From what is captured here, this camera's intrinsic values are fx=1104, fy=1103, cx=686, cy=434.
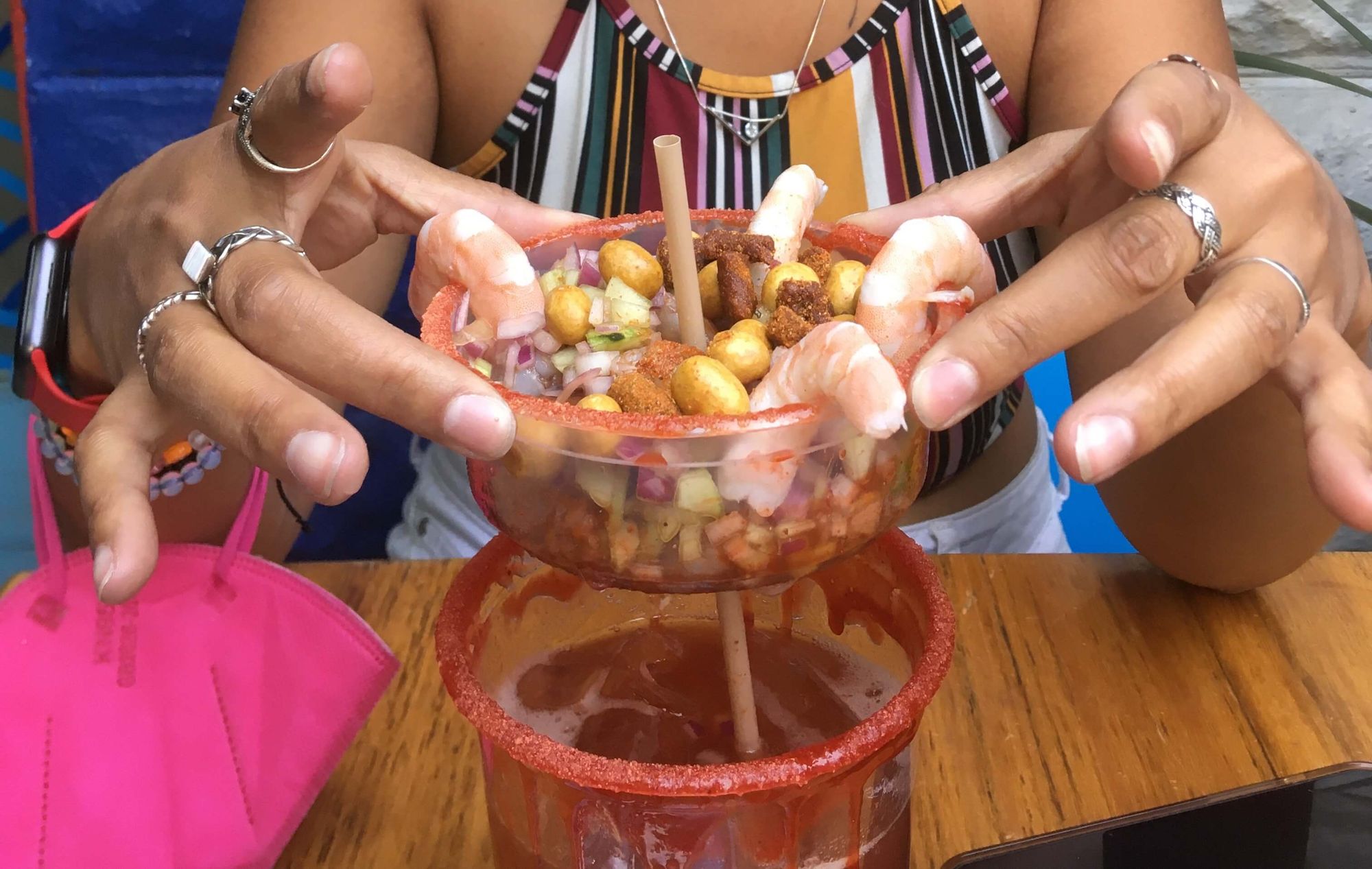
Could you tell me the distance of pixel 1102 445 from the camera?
1.35 feet

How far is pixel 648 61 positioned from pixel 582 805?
2.17ft

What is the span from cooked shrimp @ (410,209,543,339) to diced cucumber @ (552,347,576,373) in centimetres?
2

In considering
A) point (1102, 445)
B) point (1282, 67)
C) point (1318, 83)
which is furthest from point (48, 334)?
point (1318, 83)

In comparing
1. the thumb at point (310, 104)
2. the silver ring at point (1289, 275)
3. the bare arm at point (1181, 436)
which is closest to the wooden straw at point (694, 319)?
the thumb at point (310, 104)

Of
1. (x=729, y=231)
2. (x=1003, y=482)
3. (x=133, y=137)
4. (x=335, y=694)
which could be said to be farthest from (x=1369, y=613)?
(x=133, y=137)

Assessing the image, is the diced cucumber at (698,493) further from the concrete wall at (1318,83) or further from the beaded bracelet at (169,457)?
the concrete wall at (1318,83)

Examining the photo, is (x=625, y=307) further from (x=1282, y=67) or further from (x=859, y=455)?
(x=1282, y=67)

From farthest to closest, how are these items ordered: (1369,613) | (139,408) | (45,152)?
(45,152) → (1369,613) → (139,408)

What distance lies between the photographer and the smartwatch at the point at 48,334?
65cm

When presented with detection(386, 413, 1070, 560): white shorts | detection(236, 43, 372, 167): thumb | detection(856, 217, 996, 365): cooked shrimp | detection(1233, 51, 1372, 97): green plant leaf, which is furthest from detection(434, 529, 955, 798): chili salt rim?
detection(1233, 51, 1372, 97): green plant leaf

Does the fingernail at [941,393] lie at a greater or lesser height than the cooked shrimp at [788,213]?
greater

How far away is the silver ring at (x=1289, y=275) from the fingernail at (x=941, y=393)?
18 cm

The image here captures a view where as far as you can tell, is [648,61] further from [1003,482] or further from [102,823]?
[102,823]

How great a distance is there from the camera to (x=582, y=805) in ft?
1.36
